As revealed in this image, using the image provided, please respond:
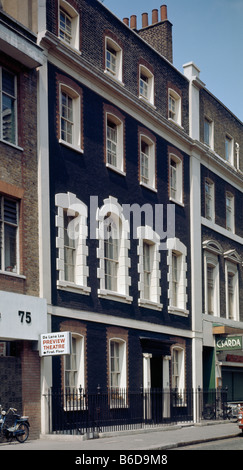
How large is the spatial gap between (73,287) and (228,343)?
12.2 m

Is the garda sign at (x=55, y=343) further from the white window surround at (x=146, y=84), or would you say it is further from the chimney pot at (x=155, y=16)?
the chimney pot at (x=155, y=16)

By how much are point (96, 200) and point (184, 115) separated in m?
9.42

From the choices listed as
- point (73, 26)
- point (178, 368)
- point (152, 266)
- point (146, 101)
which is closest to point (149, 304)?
point (152, 266)

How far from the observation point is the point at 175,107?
33438mm

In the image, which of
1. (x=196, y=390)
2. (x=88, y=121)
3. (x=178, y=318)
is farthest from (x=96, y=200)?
(x=196, y=390)

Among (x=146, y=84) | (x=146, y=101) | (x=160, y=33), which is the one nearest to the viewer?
(x=146, y=101)

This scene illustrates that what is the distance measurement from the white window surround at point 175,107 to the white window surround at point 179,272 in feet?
17.6

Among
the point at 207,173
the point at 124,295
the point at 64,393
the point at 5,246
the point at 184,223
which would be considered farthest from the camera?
the point at 207,173

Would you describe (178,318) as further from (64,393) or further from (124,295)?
(64,393)

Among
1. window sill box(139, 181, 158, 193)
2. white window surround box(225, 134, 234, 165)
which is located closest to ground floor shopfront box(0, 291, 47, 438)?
window sill box(139, 181, 158, 193)

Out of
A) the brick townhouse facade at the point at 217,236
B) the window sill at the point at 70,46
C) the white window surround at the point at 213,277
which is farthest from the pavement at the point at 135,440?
the window sill at the point at 70,46

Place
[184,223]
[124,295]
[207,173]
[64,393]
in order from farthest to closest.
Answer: [207,173] < [184,223] < [124,295] < [64,393]

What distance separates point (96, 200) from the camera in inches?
1027

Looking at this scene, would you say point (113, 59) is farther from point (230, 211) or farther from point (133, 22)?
point (230, 211)
